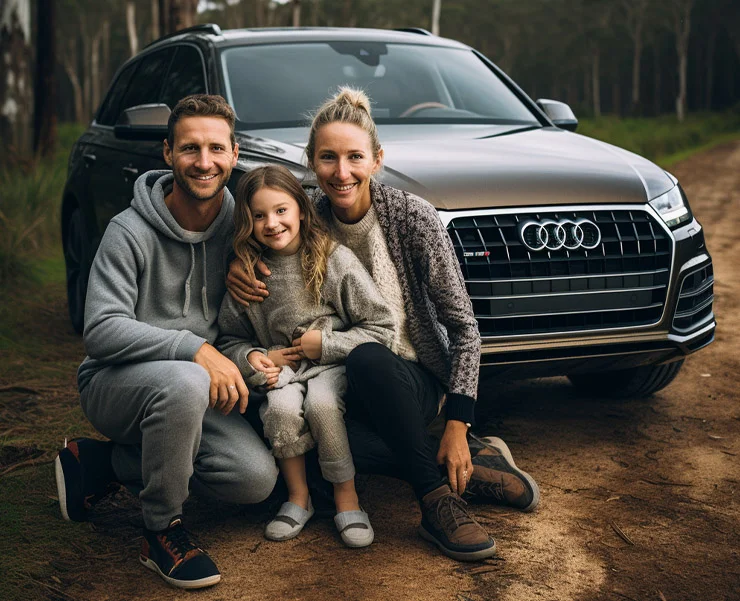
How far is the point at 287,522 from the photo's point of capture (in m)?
3.39

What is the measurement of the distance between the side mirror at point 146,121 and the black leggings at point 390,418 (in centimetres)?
181

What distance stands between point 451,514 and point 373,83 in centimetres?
264

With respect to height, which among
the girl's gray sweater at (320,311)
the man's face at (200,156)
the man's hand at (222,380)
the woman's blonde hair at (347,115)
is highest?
the woman's blonde hair at (347,115)

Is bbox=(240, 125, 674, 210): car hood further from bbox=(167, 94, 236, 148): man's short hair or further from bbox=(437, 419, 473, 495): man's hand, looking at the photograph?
bbox=(437, 419, 473, 495): man's hand

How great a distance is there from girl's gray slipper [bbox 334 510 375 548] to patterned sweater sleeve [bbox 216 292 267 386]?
1.73 ft

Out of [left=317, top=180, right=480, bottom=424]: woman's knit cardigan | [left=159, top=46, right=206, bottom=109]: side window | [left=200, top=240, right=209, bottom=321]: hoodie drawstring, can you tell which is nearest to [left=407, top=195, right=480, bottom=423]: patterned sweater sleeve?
[left=317, top=180, right=480, bottom=424]: woman's knit cardigan

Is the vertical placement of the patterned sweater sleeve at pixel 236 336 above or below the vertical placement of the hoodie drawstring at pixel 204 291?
below

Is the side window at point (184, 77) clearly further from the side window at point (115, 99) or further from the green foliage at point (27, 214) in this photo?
the green foliage at point (27, 214)

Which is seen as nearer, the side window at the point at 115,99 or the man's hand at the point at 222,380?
the man's hand at the point at 222,380

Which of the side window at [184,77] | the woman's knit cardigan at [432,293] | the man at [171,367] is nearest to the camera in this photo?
the man at [171,367]

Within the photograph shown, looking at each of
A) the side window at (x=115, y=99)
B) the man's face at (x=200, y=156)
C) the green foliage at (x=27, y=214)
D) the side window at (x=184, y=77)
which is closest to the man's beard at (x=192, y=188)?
the man's face at (x=200, y=156)

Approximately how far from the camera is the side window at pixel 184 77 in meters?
5.07

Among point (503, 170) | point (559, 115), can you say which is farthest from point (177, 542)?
point (559, 115)

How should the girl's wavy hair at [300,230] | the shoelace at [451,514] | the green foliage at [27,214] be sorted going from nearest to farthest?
the shoelace at [451,514]
the girl's wavy hair at [300,230]
the green foliage at [27,214]
